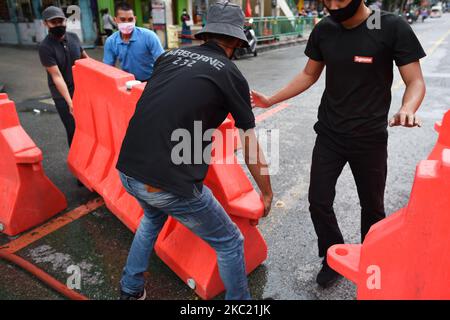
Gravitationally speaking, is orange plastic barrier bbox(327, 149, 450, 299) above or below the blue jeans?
above

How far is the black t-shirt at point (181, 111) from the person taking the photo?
1.78 meters

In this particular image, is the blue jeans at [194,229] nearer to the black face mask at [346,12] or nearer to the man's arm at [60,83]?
the black face mask at [346,12]

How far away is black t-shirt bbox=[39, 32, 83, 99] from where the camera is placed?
148 inches

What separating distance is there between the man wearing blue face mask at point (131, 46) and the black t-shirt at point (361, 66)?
224cm

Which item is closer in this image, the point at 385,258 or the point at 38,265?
the point at 385,258

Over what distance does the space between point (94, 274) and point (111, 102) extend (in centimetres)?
132

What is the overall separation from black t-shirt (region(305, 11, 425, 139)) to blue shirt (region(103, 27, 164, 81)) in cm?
223

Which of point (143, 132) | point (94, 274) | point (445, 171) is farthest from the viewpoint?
point (94, 274)

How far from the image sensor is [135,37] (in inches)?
159

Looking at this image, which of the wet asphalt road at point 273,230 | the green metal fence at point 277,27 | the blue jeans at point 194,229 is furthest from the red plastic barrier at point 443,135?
the green metal fence at point 277,27

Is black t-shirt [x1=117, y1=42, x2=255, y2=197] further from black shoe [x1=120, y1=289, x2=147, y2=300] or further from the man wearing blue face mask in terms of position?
the man wearing blue face mask

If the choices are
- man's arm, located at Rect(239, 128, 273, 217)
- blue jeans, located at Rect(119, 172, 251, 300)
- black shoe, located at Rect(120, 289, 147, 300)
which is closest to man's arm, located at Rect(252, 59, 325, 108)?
man's arm, located at Rect(239, 128, 273, 217)
